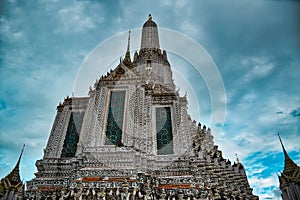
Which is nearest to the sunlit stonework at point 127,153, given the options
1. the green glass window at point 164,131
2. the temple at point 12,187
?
the green glass window at point 164,131

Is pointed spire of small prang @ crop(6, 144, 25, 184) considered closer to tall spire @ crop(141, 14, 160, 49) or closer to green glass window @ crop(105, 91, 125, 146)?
green glass window @ crop(105, 91, 125, 146)

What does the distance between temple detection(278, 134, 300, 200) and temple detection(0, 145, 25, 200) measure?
15960 millimetres

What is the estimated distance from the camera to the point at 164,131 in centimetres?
1919

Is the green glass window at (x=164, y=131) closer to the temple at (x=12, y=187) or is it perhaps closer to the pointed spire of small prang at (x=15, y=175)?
the temple at (x=12, y=187)

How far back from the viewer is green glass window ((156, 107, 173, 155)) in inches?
709

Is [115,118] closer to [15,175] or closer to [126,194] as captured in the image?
[126,194]

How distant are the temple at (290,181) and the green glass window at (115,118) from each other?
11.0 meters

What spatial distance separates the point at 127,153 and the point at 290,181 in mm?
10268

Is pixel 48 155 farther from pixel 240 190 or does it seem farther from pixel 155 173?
pixel 240 190

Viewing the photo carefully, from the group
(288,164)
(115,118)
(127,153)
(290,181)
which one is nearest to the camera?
(290,181)

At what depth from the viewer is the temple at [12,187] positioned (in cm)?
1274

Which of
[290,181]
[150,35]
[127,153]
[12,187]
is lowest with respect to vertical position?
[12,187]

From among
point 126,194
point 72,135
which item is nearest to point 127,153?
point 126,194

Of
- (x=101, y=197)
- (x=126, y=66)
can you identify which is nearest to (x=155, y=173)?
(x=101, y=197)
